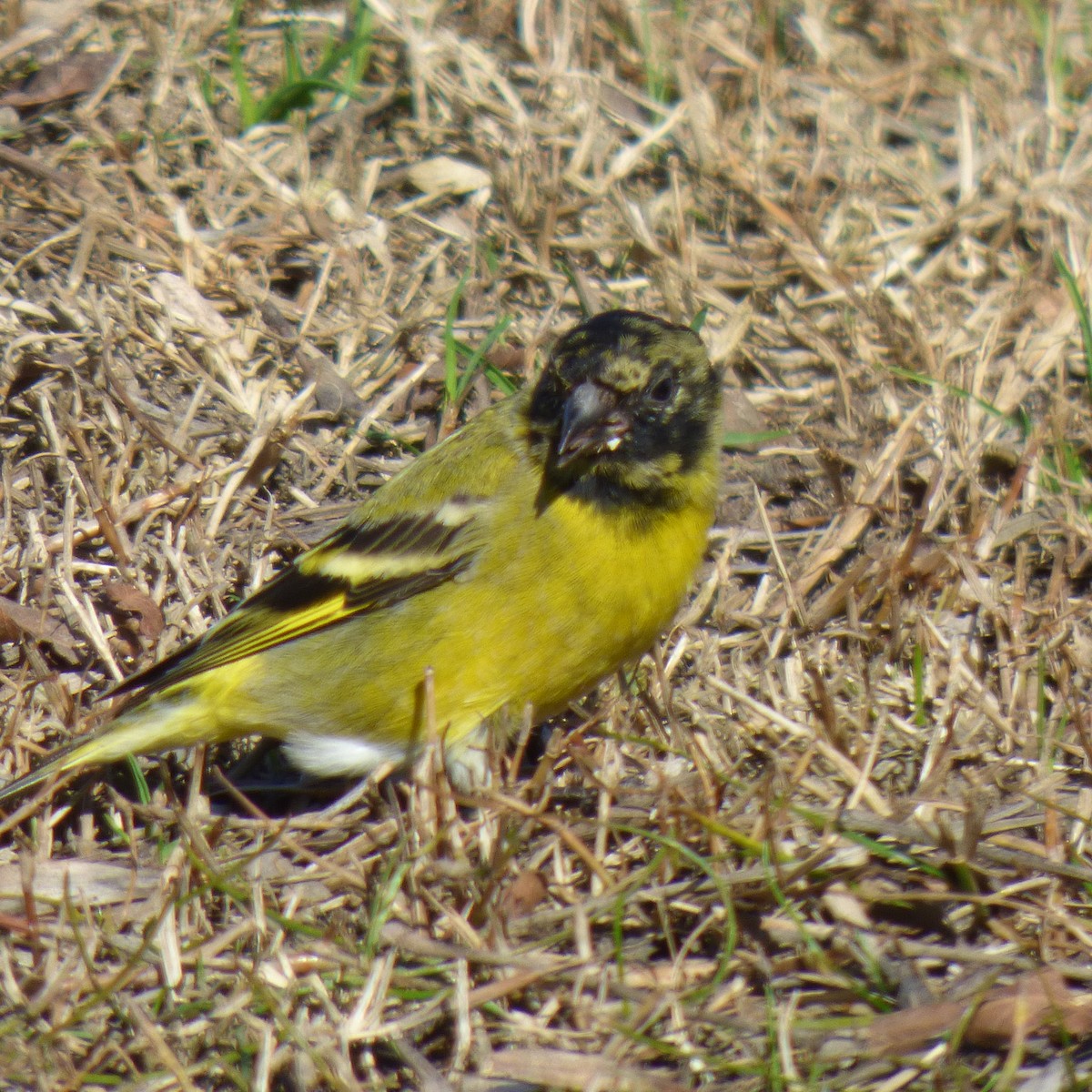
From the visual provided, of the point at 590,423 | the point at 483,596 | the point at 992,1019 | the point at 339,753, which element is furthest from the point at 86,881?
the point at 992,1019

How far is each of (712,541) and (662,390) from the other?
1.06 m

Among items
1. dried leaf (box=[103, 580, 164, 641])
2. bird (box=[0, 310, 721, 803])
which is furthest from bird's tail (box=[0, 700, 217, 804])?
dried leaf (box=[103, 580, 164, 641])

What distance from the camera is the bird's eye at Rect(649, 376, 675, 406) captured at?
14.7 ft

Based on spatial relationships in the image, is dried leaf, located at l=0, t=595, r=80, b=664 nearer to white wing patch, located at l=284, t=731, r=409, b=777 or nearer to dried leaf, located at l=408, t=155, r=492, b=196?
white wing patch, located at l=284, t=731, r=409, b=777

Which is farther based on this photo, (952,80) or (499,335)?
(952,80)

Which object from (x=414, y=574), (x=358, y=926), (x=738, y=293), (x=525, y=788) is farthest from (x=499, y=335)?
(x=358, y=926)

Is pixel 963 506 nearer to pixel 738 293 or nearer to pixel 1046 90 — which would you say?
pixel 738 293

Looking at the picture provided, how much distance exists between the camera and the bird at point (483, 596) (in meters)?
4.29

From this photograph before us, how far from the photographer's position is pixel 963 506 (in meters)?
5.43

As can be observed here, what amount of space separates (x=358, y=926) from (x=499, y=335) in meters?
2.84

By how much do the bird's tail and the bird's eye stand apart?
1.77 m

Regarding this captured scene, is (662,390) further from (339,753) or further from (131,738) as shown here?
(131,738)

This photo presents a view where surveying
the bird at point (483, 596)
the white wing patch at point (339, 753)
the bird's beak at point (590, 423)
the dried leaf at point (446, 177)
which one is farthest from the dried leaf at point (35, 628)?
the dried leaf at point (446, 177)

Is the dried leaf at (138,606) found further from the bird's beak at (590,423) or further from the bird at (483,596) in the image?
the bird's beak at (590,423)
